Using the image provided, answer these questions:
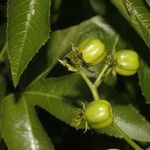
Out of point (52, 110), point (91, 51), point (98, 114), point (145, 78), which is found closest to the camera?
point (98, 114)

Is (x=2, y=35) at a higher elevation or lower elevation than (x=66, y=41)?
higher

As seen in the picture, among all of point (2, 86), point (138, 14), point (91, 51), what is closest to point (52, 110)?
point (2, 86)

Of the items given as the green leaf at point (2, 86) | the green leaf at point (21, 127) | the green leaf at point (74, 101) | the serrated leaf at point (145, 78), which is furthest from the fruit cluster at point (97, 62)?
the green leaf at point (2, 86)

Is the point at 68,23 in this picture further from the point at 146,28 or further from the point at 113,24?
the point at 146,28

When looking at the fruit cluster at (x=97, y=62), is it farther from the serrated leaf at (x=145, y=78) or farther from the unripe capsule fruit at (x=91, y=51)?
the serrated leaf at (x=145, y=78)

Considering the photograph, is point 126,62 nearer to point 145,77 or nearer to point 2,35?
point 145,77

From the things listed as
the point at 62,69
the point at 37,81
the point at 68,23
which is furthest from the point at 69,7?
the point at 37,81

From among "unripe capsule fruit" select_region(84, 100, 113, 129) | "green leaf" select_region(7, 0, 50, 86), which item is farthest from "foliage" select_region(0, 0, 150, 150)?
"unripe capsule fruit" select_region(84, 100, 113, 129)
